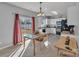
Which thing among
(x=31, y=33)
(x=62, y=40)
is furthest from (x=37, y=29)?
(x=62, y=40)

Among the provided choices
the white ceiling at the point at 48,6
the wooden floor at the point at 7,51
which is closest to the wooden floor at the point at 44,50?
the wooden floor at the point at 7,51

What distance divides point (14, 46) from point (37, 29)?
39 centimetres

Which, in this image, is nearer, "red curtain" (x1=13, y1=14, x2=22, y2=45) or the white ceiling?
the white ceiling

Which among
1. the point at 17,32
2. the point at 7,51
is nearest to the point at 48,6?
the point at 17,32

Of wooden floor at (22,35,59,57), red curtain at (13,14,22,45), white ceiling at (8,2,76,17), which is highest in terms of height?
white ceiling at (8,2,76,17)

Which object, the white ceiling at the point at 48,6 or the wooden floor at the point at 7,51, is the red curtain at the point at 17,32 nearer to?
the wooden floor at the point at 7,51

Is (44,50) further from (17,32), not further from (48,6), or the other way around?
(48,6)

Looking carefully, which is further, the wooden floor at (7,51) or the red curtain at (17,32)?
the red curtain at (17,32)

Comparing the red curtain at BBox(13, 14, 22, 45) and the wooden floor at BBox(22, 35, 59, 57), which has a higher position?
the red curtain at BBox(13, 14, 22, 45)

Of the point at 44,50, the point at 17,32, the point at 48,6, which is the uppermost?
the point at 48,6

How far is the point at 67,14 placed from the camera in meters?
1.38

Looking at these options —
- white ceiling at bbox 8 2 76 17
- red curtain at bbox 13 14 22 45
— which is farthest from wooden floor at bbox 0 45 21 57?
white ceiling at bbox 8 2 76 17

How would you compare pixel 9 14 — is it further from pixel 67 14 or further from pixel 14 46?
pixel 67 14

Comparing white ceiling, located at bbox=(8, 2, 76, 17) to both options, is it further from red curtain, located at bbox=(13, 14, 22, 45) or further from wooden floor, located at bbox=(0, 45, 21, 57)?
wooden floor, located at bbox=(0, 45, 21, 57)
